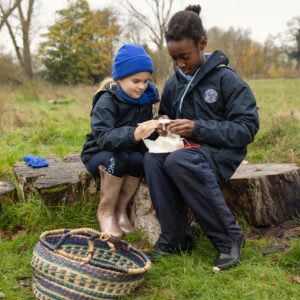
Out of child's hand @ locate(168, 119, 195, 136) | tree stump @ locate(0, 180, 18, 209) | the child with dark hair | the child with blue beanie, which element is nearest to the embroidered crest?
the child with dark hair

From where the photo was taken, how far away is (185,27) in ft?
8.29

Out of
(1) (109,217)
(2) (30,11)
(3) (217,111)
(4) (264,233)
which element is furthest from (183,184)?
(2) (30,11)

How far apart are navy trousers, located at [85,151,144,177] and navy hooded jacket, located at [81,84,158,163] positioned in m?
0.06

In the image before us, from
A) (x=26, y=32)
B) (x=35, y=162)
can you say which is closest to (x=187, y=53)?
(x=35, y=162)

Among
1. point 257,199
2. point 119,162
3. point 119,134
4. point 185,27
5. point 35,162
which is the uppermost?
point 185,27

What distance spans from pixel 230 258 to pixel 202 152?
740mm

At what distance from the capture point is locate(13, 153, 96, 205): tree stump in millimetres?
3059

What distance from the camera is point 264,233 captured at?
119 inches

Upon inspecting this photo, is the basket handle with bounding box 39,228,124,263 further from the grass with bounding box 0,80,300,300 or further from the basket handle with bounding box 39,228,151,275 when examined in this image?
the grass with bounding box 0,80,300,300

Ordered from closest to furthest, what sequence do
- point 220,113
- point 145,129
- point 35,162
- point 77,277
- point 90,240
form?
point 77,277
point 90,240
point 145,129
point 220,113
point 35,162

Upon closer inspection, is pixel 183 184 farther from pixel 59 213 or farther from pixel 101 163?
pixel 59 213

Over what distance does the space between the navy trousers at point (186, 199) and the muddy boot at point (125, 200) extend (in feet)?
1.44

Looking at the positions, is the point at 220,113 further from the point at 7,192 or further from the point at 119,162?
the point at 7,192

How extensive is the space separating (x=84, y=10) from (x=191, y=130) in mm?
24346
